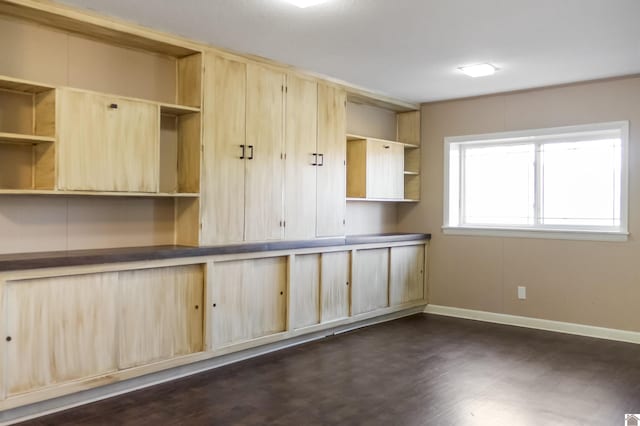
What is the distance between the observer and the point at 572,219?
522 cm

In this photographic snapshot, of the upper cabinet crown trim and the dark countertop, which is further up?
the upper cabinet crown trim

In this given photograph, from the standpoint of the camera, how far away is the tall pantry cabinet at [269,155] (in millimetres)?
3975

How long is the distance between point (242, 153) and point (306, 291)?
1339mm

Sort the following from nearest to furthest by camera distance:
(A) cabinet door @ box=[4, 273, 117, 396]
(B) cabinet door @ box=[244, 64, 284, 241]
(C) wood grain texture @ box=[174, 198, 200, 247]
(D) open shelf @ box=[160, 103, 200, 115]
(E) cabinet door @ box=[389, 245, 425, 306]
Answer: (A) cabinet door @ box=[4, 273, 117, 396]
(D) open shelf @ box=[160, 103, 200, 115]
(C) wood grain texture @ box=[174, 198, 200, 247]
(B) cabinet door @ box=[244, 64, 284, 241]
(E) cabinet door @ box=[389, 245, 425, 306]

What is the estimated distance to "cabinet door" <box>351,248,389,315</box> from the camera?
521cm

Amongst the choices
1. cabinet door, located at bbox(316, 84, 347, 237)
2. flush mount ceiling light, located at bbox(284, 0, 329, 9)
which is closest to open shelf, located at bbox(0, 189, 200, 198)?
cabinet door, located at bbox(316, 84, 347, 237)

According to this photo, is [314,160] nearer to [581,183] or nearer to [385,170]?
[385,170]

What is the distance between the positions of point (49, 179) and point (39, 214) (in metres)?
0.28

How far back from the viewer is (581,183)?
204 inches

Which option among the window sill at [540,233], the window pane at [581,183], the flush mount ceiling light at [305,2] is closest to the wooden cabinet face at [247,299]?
the flush mount ceiling light at [305,2]

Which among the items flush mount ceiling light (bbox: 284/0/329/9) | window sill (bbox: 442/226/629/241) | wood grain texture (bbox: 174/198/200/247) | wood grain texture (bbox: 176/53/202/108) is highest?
flush mount ceiling light (bbox: 284/0/329/9)

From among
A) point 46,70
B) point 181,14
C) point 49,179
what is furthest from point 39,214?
point 181,14

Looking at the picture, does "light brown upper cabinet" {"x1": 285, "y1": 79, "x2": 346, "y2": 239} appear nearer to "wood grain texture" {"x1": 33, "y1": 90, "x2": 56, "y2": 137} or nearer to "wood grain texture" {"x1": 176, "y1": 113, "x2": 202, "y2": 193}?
"wood grain texture" {"x1": 176, "y1": 113, "x2": 202, "y2": 193}

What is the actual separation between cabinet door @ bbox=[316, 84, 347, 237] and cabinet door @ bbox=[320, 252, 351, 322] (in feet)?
0.77
